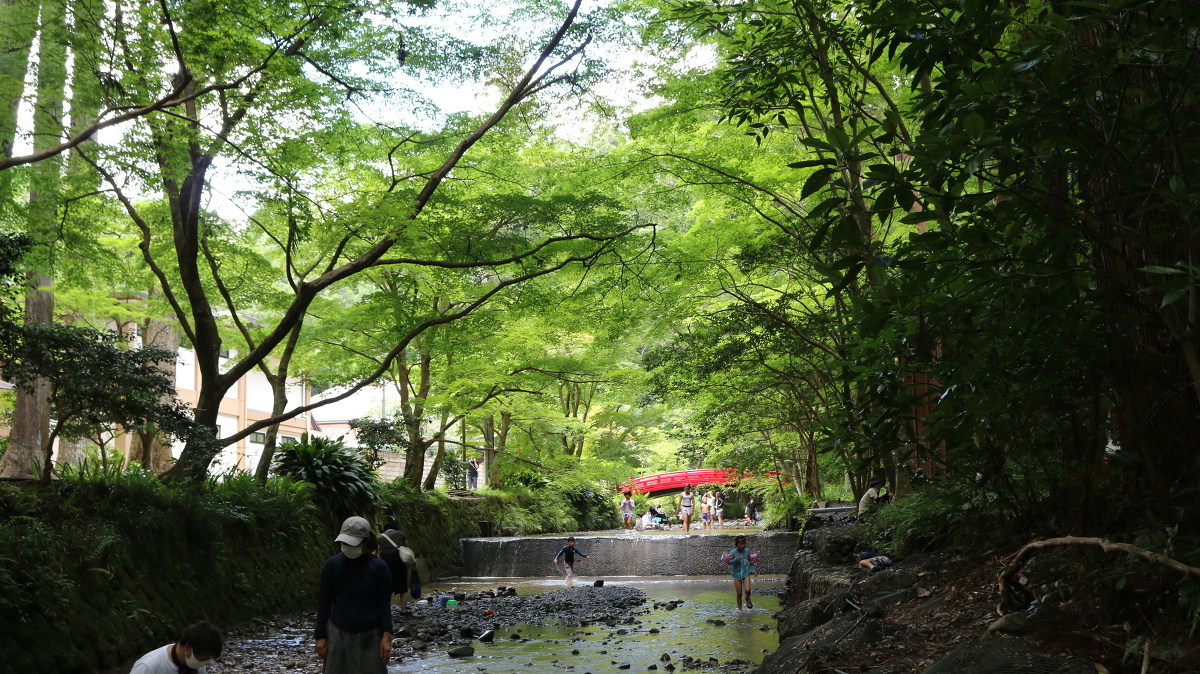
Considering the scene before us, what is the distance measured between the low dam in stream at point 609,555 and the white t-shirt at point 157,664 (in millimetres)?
16946

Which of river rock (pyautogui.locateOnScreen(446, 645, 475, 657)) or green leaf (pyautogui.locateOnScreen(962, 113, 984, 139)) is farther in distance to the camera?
river rock (pyautogui.locateOnScreen(446, 645, 475, 657))

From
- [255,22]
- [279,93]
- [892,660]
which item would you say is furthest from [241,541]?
A: [892,660]

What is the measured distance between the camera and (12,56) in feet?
36.1

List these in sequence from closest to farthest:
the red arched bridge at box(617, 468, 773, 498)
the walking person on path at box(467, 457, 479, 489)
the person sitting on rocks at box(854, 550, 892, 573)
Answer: the person sitting on rocks at box(854, 550, 892, 573) < the walking person on path at box(467, 457, 479, 489) < the red arched bridge at box(617, 468, 773, 498)

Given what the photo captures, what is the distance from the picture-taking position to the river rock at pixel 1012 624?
4.38 meters

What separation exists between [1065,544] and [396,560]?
8459 mm

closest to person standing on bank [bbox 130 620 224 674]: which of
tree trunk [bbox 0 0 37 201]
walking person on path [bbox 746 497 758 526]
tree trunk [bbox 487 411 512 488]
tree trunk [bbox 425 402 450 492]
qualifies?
tree trunk [bbox 0 0 37 201]

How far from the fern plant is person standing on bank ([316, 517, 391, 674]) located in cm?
1070

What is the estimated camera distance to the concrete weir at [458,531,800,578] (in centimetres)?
2036

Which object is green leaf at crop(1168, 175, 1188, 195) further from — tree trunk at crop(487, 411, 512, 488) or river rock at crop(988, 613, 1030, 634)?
tree trunk at crop(487, 411, 512, 488)

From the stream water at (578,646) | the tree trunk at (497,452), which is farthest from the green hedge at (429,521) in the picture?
the stream water at (578,646)

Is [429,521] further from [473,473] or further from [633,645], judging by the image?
[473,473]

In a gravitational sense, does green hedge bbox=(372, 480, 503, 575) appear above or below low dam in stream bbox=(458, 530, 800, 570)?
above

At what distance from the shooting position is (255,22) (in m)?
9.23
